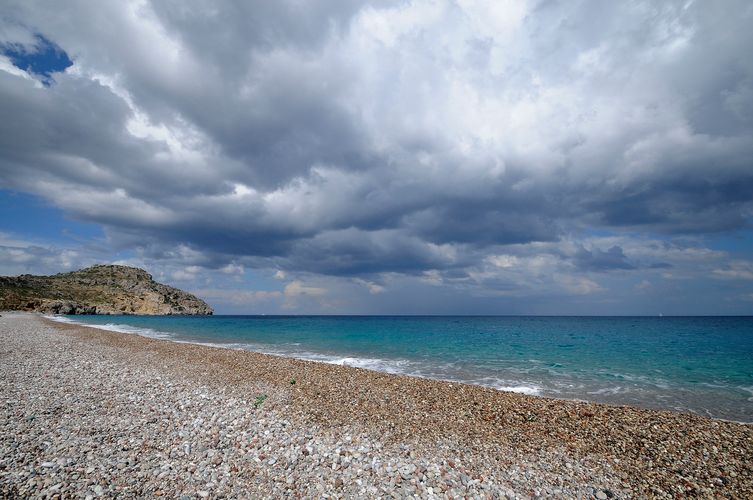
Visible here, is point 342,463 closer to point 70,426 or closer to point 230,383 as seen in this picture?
point 70,426

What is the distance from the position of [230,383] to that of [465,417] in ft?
37.0

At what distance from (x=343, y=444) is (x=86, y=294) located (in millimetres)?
186470

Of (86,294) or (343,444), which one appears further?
(86,294)

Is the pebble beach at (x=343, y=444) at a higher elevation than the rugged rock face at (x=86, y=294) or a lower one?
lower

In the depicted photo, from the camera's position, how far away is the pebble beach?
781cm

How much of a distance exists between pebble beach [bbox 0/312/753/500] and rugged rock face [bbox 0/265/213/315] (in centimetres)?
13345

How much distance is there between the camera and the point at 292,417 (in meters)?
12.0

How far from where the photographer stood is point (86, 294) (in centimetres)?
14988

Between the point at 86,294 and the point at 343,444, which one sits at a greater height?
the point at 86,294

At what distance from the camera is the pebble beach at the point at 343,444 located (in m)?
7.81

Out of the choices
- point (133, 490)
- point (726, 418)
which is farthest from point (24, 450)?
point (726, 418)

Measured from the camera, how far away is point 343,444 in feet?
32.3

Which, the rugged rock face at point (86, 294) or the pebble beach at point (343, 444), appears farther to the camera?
the rugged rock face at point (86, 294)

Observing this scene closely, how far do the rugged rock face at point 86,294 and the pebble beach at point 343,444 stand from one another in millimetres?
133445
